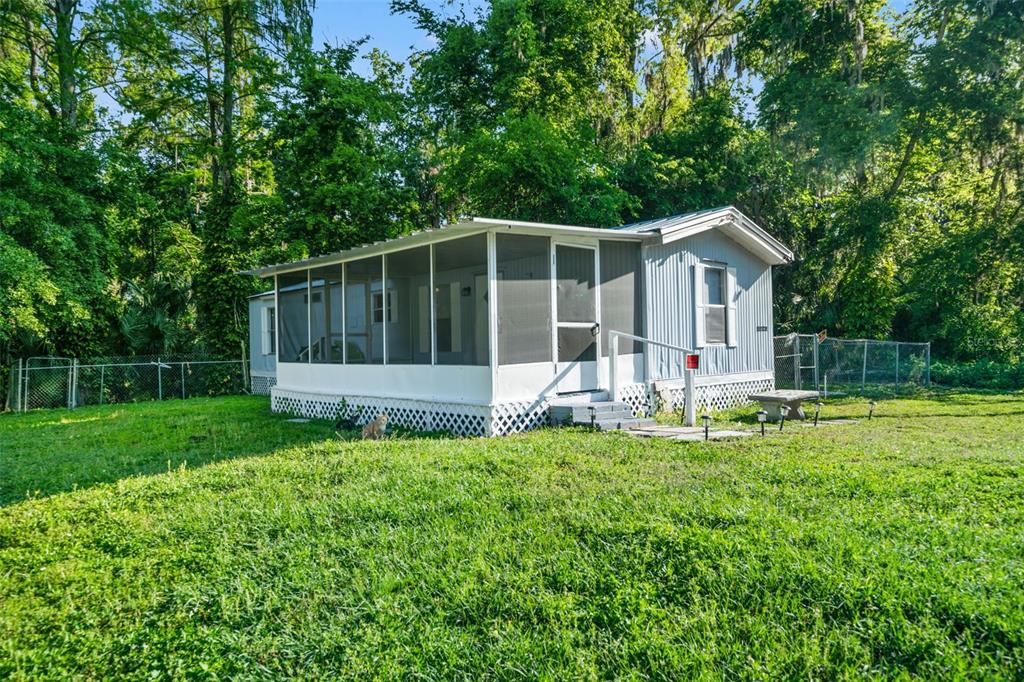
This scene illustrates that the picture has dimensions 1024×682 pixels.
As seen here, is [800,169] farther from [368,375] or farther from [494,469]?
[494,469]

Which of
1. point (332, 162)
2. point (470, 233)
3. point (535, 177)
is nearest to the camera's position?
point (470, 233)

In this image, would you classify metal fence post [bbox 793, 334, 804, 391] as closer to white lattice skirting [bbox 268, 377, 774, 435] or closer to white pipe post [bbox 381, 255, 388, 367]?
white lattice skirting [bbox 268, 377, 774, 435]

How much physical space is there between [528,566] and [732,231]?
367 inches

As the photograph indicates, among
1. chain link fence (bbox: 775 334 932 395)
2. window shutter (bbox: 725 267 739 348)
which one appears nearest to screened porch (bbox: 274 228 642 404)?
window shutter (bbox: 725 267 739 348)

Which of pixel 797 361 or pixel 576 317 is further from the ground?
pixel 576 317

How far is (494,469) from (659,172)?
1499 cm

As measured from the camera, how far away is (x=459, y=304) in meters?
11.6

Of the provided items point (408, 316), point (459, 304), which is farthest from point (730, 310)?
point (408, 316)

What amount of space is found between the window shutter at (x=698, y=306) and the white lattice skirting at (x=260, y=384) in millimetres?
11581

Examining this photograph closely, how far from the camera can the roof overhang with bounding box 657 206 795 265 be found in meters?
10.4

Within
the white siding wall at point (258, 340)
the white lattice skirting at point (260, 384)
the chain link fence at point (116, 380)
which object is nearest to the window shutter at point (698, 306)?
the white siding wall at point (258, 340)

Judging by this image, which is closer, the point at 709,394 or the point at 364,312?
the point at 364,312

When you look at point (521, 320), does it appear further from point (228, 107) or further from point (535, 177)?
point (228, 107)

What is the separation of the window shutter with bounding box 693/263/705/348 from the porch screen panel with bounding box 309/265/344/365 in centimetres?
603
